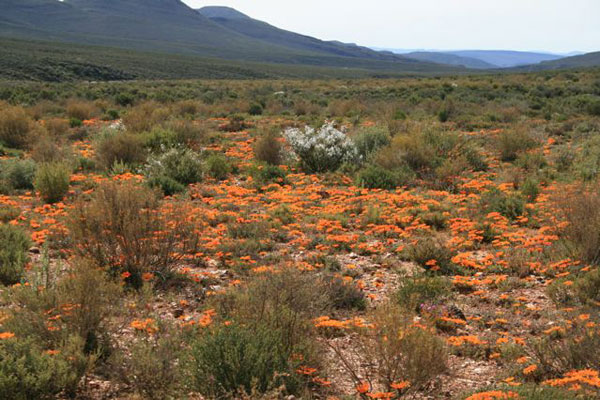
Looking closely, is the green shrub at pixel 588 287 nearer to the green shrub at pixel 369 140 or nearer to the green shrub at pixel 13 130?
the green shrub at pixel 369 140

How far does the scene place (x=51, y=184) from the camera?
9.45m

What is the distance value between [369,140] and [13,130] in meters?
11.2

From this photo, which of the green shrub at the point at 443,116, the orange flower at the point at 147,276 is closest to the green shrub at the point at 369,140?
the green shrub at the point at 443,116

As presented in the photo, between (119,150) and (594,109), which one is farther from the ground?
(594,109)

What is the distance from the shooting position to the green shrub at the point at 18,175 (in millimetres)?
10602

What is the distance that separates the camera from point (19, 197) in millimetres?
9547

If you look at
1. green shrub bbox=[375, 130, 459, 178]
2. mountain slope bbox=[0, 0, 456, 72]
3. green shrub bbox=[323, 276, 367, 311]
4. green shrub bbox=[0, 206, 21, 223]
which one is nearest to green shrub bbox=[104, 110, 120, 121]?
green shrub bbox=[0, 206, 21, 223]

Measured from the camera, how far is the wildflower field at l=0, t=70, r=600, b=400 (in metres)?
3.69

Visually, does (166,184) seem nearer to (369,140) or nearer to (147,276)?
(147,276)

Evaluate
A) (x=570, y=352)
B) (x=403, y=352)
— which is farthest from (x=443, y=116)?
(x=403, y=352)

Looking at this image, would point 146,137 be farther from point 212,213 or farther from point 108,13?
point 108,13

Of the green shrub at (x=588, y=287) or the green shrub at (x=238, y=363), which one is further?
the green shrub at (x=588, y=287)

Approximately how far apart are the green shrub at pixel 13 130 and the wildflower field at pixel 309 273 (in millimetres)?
3228

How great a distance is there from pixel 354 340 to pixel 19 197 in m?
7.95
